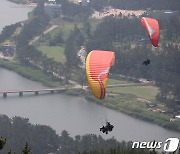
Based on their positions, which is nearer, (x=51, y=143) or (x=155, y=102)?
(x=51, y=143)

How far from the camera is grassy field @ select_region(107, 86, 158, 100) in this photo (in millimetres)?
42875

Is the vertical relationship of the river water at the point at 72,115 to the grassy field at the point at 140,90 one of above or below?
below

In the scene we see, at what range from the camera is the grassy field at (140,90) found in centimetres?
4288

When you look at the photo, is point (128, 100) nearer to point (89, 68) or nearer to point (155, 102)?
point (155, 102)

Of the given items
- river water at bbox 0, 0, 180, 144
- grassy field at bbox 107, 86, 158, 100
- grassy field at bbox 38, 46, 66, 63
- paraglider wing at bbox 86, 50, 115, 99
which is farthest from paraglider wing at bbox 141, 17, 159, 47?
grassy field at bbox 38, 46, 66, 63

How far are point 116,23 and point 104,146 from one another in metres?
29.4

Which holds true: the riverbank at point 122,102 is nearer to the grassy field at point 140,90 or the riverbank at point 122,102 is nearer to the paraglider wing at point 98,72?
the grassy field at point 140,90

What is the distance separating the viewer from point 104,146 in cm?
2914

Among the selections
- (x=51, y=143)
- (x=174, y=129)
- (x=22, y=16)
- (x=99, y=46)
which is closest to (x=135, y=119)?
(x=174, y=129)

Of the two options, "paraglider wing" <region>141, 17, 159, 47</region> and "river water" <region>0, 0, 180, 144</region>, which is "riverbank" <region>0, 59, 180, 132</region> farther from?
"paraglider wing" <region>141, 17, 159, 47</region>

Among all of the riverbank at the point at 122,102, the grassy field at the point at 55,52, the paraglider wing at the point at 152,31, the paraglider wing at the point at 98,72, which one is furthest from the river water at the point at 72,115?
the paraglider wing at the point at 98,72

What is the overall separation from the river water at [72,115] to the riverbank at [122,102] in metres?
0.39

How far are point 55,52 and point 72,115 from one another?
54.1ft

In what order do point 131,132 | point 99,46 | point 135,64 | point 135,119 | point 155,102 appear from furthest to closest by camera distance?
1. point 99,46
2. point 135,64
3. point 155,102
4. point 135,119
5. point 131,132
